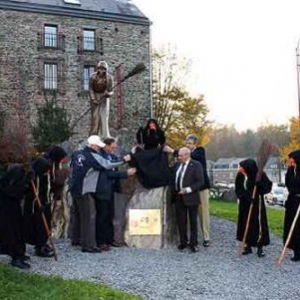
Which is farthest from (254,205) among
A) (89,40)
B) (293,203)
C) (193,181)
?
(89,40)

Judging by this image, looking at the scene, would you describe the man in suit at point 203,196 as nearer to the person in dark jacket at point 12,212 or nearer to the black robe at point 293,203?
the black robe at point 293,203

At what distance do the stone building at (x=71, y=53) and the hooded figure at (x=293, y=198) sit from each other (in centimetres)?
2581

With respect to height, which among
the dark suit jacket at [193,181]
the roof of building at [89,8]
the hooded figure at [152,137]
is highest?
the roof of building at [89,8]

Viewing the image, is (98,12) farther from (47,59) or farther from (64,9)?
(47,59)

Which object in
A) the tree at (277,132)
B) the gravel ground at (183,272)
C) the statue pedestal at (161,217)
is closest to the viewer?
the gravel ground at (183,272)

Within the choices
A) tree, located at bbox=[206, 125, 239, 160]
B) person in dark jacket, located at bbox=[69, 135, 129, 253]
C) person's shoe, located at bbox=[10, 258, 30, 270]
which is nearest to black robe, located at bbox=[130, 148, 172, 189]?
person in dark jacket, located at bbox=[69, 135, 129, 253]

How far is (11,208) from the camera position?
8.63 meters

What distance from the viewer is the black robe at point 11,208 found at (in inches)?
335

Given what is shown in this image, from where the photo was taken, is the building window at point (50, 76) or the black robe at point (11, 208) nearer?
the black robe at point (11, 208)

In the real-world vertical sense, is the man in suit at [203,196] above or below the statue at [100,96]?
below

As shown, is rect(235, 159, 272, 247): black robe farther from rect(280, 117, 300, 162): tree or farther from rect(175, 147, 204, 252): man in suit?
rect(280, 117, 300, 162): tree

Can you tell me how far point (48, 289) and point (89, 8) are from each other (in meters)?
33.9

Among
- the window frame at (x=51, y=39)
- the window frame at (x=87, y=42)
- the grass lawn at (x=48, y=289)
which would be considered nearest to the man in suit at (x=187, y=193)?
the grass lawn at (x=48, y=289)

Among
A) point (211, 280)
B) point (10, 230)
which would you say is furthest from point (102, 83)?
point (211, 280)
